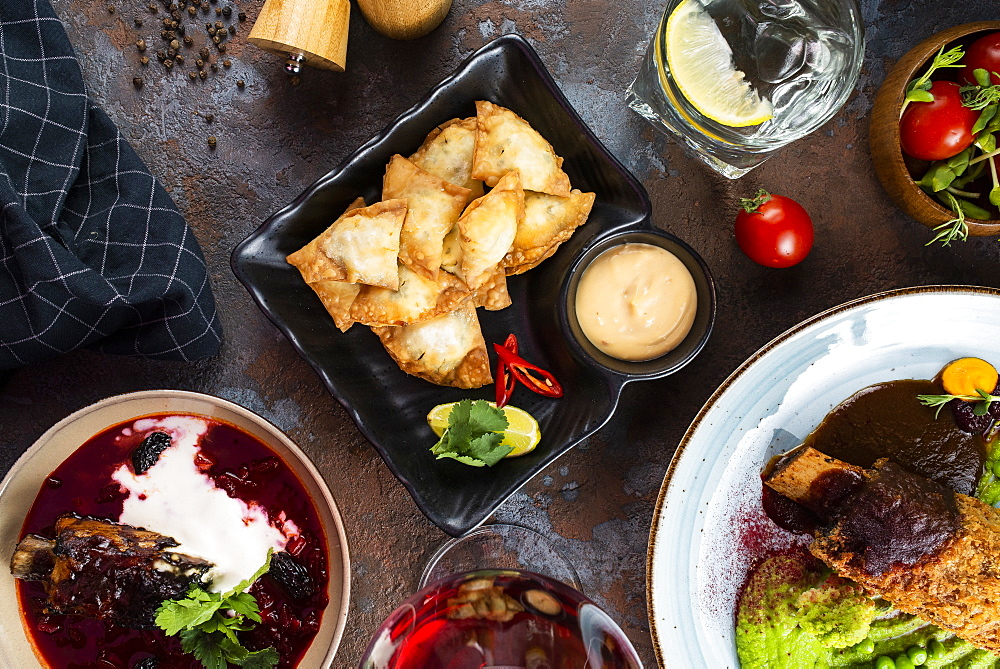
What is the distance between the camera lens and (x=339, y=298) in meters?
2.82

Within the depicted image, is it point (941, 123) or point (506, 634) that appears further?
point (941, 123)

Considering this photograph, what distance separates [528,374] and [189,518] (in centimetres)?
146

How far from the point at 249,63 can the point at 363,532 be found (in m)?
2.08

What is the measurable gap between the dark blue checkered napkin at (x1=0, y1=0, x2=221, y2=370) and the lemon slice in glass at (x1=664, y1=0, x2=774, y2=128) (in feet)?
6.66

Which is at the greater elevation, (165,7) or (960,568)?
(165,7)

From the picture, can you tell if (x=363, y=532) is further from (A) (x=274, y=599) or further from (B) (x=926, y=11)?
(B) (x=926, y=11)

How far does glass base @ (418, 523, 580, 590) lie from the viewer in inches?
122

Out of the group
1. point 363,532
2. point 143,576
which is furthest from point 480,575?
point 143,576

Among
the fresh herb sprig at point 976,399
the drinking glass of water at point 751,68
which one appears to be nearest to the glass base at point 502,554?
the fresh herb sprig at point 976,399

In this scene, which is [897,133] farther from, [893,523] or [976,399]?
[893,523]

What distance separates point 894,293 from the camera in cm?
290

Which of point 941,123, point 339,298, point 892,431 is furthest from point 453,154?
point 892,431

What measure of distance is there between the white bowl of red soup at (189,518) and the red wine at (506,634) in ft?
1.91

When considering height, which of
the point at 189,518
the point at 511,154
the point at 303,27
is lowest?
the point at 189,518
